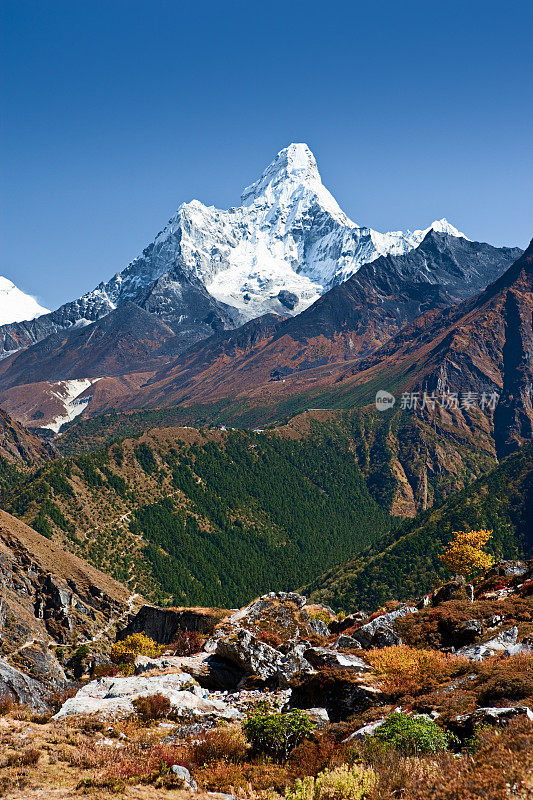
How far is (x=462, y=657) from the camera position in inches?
1554

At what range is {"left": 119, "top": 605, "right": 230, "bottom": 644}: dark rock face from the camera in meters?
76.1

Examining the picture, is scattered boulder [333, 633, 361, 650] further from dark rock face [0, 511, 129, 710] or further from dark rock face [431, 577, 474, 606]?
dark rock face [0, 511, 129, 710]

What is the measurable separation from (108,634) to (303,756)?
5180 inches

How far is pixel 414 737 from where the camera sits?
24.6 m

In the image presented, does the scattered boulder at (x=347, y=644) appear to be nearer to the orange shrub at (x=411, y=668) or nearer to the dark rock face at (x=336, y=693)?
the orange shrub at (x=411, y=668)

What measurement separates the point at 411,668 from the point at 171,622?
196 feet

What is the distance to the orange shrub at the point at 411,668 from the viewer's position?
34281 mm

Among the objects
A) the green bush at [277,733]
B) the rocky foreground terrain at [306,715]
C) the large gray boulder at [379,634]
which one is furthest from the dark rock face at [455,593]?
the green bush at [277,733]

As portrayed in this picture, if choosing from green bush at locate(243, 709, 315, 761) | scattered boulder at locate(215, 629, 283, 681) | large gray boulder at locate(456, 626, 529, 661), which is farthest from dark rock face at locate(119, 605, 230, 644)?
green bush at locate(243, 709, 315, 761)

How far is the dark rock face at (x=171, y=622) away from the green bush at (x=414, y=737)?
1740 inches

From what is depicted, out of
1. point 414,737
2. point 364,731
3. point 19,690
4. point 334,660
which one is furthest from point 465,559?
point 414,737

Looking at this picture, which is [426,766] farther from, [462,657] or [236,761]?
[462,657]

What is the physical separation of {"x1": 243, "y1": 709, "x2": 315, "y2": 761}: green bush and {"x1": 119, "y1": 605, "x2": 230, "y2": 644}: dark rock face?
3822 centimetres

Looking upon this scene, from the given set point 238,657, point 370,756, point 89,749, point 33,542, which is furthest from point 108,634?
point 370,756
